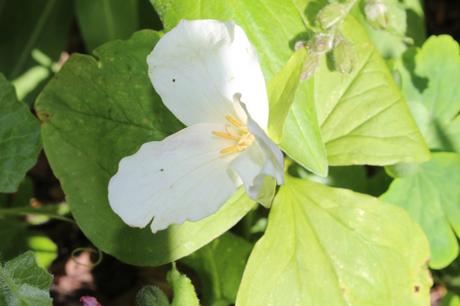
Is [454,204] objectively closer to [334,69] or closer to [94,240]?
[334,69]

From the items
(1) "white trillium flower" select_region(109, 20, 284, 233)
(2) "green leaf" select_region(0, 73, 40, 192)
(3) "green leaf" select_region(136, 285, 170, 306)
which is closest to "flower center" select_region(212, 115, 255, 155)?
(1) "white trillium flower" select_region(109, 20, 284, 233)

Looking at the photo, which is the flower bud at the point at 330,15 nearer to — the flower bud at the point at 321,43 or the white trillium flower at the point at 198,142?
the flower bud at the point at 321,43

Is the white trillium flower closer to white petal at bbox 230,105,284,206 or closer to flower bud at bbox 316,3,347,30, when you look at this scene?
white petal at bbox 230,105,284,206

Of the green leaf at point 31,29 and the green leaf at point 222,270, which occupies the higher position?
the green leaf at point 31,29

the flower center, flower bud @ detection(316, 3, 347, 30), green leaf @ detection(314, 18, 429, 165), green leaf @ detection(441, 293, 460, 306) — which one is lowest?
green leaf @ detection(441, 293, 460, 306)

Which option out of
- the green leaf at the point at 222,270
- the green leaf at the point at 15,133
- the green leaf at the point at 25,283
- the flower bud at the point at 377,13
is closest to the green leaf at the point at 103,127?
the green leaf at the point at 15,133

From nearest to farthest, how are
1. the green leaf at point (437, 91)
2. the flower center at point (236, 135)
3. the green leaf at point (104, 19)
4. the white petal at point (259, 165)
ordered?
the white petal at point (259, 165) < the flower center at point (236, 135) < the green leaf at point (437, 91) < the green leaf at point (104, 19)
